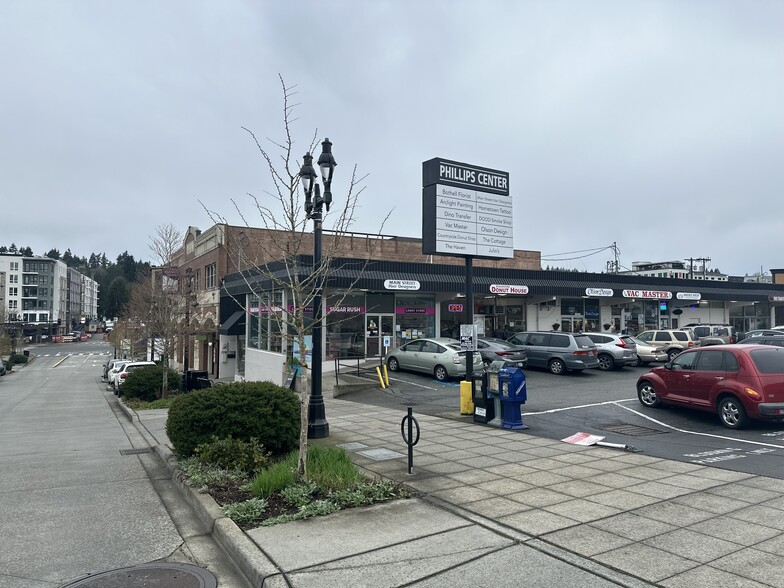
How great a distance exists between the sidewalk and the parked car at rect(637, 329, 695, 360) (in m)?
19.2

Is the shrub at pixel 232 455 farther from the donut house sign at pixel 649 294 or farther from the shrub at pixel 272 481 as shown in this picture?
the donut house sign at pixel 649 294

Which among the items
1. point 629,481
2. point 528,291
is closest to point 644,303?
point 528,291

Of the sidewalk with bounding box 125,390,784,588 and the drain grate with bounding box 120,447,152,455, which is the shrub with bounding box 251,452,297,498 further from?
the drain grate with bounding box 120,447,152,455

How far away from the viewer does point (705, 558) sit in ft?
15.4

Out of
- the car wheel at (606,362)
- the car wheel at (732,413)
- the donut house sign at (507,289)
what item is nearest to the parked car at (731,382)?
the car wheel at (732,413)

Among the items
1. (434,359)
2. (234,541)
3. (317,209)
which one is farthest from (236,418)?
(434,359)

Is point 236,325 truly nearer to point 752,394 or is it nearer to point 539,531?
point 752,394

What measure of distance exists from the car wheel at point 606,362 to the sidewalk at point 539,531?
620 inches

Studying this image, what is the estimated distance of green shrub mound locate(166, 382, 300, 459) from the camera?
862cm

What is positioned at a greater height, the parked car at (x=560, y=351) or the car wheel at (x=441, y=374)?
the parked car at (x=560, y=351)

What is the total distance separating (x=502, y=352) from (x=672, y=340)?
952 cm

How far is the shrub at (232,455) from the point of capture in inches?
314

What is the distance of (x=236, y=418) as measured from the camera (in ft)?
28.2

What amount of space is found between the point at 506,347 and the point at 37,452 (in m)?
16.0
